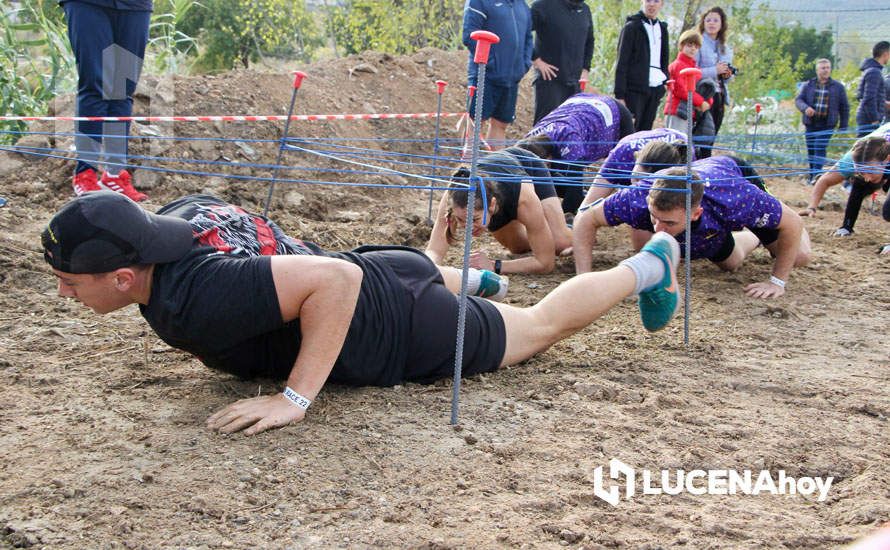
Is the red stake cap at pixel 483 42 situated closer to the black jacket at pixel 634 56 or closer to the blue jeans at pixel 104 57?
the blue jeans at pixel 104 57

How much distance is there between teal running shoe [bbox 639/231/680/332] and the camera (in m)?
3.61

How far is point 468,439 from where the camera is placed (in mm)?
2748

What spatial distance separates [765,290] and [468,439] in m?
2.72

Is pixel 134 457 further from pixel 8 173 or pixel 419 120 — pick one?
pixel 419 120

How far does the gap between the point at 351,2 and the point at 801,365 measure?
1144 cm

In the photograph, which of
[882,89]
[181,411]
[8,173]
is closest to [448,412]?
[181,411]

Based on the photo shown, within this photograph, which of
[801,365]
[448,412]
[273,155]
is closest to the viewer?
[448,412]

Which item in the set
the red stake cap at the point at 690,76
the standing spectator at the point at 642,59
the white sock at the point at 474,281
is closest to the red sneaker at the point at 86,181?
the white sock at the point at 474,281

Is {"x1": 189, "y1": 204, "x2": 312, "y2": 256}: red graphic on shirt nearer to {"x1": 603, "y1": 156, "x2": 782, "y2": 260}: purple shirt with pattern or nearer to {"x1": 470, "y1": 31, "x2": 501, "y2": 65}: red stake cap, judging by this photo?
{"x1": 470, "y1": 31, "x2": 501, "y2": 65}: red stake cap

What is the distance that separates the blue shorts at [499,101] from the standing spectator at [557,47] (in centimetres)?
40

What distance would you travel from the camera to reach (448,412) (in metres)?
2.96

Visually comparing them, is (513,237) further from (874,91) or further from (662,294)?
(874,91)

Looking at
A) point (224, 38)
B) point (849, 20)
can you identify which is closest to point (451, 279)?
point (849, 20)

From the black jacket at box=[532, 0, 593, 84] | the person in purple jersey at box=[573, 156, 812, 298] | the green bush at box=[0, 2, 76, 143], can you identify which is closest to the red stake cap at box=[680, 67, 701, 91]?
the person in purple jersey at box=[573, 156, 812, 298]
